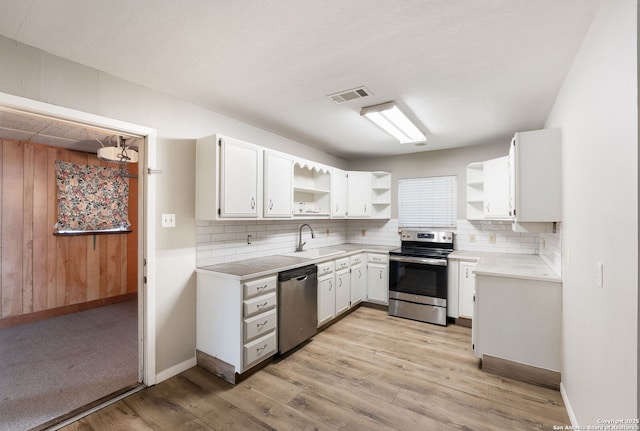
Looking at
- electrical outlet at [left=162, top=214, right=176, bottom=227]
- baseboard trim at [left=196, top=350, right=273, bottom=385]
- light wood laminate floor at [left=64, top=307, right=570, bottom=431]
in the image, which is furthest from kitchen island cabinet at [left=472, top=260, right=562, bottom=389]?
electrical outlet at [left=162, top=214, right=176, bottom=227]

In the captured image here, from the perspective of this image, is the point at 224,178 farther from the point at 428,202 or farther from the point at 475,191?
the point at 475,191

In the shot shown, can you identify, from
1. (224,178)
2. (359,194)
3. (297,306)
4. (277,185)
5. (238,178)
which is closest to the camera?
(224,178)

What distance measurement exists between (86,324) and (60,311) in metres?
0.72

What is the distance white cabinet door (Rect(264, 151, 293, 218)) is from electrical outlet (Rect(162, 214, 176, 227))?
2.92 ft

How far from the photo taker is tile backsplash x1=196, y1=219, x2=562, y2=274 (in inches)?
114

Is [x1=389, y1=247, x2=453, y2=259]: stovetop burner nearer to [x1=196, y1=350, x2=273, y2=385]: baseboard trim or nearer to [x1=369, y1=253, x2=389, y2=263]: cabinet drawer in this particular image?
[x1=369, y1=253, x2=389, y2=263]: cabinet drawer

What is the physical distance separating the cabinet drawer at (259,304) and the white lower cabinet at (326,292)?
852mm

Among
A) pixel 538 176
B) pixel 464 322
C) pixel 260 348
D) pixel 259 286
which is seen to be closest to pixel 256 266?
pixel 259 286

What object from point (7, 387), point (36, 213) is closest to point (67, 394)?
point (7, 387)

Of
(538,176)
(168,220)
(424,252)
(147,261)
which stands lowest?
(424,252)

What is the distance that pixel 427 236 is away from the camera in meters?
4.51

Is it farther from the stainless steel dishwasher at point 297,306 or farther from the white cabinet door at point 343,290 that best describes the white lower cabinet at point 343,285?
the stainless steel dishwasher at point 297,306

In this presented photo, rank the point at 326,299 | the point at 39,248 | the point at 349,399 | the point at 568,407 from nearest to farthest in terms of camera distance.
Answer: the point at 568,407
the point at 349,399
the point at 326,299
the point at 39,248

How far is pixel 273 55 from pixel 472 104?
76.1 inches
